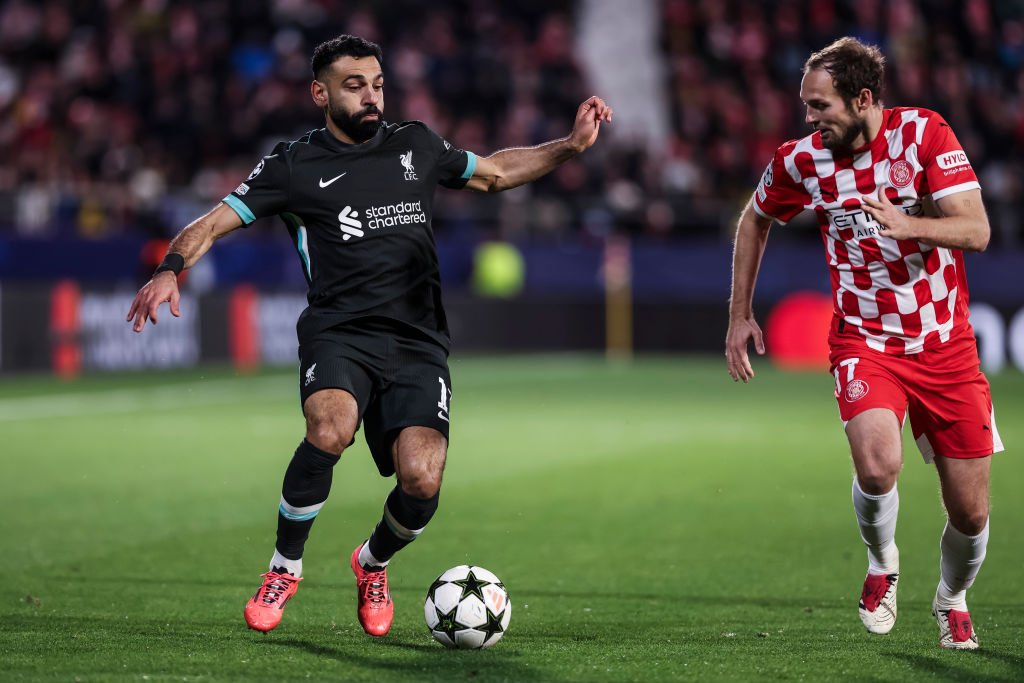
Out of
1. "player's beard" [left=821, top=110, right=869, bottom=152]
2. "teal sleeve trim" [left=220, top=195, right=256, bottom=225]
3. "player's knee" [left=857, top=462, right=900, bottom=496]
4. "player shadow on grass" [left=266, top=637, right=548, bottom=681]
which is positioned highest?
"player's beard" [left=821, top=110, right=869, bottom=152]

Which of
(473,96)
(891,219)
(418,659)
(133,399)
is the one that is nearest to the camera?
(891,219)

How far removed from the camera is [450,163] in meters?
5.68

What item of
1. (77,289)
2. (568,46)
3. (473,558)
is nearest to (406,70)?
(568,46)

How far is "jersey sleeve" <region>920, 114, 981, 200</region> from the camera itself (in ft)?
16.0

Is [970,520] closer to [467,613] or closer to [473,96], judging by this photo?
[467,613]

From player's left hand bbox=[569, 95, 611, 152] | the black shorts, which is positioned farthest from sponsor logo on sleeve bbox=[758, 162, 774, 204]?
the black shorts

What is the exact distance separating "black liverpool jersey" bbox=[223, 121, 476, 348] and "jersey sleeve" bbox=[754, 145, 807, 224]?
131 cm

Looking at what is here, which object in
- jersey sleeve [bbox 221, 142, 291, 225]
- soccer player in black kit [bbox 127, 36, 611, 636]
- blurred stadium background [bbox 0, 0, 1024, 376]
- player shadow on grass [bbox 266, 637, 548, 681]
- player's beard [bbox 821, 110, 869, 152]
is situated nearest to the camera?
player shadow on grass [bbox 266, 637, 548, 681]

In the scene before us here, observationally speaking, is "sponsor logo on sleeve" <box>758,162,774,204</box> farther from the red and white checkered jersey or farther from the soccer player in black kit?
the soccer player in black kit

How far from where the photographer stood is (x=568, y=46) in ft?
79.4

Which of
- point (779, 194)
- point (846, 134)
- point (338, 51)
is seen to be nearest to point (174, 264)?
point (338, 51)

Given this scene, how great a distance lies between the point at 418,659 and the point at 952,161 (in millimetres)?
2530

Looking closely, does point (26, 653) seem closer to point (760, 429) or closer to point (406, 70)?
point (760, 429)

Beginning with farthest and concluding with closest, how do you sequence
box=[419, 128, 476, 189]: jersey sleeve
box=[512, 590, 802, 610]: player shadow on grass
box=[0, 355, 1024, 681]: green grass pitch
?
1. box=[512, 590, 802, 610]: player shadow on grass
2. box=[419, 128, 476, 189]: jersey sleeve
3. box=[0, 355, 1024, 681]: green grass pitch
